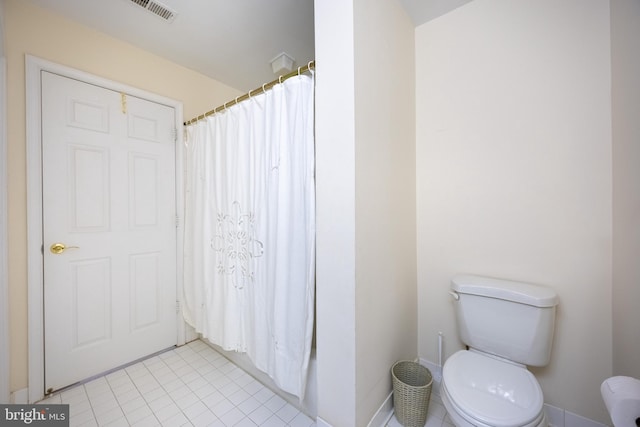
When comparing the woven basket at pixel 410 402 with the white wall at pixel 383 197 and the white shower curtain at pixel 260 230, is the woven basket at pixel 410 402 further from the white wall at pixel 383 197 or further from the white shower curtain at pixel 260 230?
the white shower curtain at pixel 260 230

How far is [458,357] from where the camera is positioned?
1217 millimetres

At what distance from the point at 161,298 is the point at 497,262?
8.23 ft

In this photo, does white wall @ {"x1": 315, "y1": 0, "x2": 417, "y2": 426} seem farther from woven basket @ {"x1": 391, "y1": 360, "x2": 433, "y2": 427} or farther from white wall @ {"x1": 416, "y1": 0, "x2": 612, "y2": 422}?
white wall @ {"x1": 416, "y1": 0, "x2": 612, "y2": 422}

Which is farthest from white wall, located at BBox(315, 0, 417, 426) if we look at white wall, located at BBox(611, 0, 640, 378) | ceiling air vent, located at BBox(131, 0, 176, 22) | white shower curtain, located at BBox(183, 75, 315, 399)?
ceiling air vent, located at BBox(131, 0, 176, 22)

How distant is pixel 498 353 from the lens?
1246mm

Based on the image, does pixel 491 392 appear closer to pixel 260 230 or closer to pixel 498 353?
pixel 498 353

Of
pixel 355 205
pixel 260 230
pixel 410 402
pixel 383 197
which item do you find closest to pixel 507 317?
pixel 410 402

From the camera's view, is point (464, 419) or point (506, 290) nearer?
point (464, 419)

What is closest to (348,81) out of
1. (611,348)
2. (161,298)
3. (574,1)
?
(574,1)

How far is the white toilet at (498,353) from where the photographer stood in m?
0.92

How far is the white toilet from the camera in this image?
92 centimetres

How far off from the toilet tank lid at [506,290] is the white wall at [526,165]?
0.10 meters

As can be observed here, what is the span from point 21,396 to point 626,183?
334 centimetres

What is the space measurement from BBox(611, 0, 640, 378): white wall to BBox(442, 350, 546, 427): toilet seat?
42 cm
